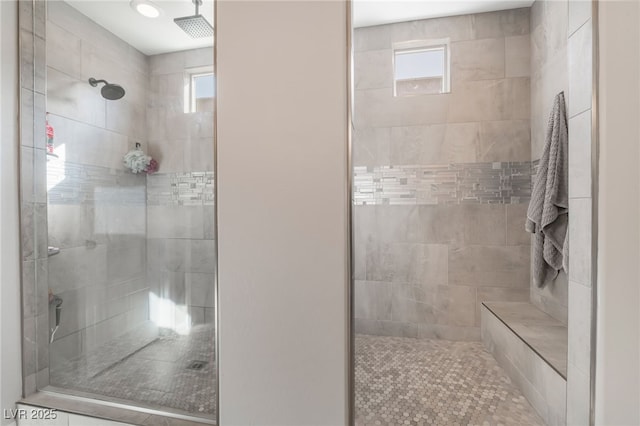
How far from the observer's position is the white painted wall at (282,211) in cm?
91

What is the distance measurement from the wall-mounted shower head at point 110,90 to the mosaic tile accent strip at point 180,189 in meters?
0.42

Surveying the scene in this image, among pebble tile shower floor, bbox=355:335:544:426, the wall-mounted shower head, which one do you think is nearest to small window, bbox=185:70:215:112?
the wall-mounted shower head

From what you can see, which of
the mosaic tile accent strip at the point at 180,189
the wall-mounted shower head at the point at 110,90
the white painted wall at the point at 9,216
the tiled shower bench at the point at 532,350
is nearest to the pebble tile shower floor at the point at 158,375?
the white painted wall at the point at 9,216

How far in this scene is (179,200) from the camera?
118 centimetres

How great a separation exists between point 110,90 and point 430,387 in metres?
1.94

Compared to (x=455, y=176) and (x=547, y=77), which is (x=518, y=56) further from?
(x=455, y=176)

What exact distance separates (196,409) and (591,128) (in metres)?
1.71

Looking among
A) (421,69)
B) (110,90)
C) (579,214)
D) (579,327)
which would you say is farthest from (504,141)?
(110,90)

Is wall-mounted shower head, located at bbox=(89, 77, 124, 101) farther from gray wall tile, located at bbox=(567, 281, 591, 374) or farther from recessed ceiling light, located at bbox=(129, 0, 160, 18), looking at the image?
gray wall tile, located at bbox=(567, 281, 591, 374)

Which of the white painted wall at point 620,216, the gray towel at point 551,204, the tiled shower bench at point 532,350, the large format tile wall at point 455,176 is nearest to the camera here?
the white painted wall at point 620,216

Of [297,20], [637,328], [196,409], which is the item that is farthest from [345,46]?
[196,409]

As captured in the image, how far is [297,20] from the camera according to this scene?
3.04 ft

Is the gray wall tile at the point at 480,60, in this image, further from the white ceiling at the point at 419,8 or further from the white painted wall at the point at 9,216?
the white painted wall at the point at 9,216

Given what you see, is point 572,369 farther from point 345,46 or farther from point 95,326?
point 95,326
